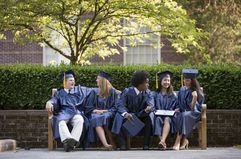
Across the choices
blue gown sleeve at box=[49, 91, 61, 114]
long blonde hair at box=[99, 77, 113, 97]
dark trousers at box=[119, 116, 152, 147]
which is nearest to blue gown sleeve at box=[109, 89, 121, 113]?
long blonde hair at box=[99, 77, 113, 97]

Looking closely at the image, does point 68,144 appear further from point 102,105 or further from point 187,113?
point 187,113

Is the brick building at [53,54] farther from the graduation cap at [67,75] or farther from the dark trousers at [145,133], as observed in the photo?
the dark trousers at [145,133]

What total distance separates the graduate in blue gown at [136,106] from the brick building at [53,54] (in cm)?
1077

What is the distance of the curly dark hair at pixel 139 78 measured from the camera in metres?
12.5

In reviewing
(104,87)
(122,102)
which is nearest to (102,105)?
(104,87)

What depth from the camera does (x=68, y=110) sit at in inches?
492

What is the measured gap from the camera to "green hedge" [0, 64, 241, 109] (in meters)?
13.8

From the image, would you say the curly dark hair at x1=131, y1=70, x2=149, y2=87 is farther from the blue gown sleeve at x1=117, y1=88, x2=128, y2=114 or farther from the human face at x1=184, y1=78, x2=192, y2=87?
the human face at x1=184, y1=78, x2=192, y2=87

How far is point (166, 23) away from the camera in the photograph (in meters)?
15.8

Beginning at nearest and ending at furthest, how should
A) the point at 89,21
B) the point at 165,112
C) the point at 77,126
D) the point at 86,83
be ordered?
the point at 77,126 → the point at 165,112 → the point at 86,83 → the point at 89,21

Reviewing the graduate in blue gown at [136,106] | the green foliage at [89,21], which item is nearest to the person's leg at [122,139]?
the graduate in blue gown at [136,106]

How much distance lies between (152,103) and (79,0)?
3.71 meters

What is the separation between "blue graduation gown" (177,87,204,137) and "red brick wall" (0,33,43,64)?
11761mm

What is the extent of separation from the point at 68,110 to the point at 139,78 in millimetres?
1473
